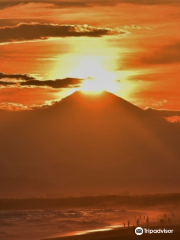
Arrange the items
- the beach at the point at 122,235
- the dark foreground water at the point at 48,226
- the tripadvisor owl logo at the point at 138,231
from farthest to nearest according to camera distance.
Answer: the dark foreground water at the point at 48,226, the tripadvisor owl logo at the point at 138,231, the beach at the point at 122,235

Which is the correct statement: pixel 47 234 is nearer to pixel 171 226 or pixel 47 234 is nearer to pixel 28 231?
pixel 28 231

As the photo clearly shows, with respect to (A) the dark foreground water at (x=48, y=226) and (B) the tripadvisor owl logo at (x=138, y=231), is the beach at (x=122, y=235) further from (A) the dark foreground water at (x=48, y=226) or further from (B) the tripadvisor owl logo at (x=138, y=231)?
(A) the dark foreground water at (x=48, y=226)

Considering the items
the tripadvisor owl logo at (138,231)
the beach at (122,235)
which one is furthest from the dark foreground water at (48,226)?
the tripadvisor owl logo at (138,231)

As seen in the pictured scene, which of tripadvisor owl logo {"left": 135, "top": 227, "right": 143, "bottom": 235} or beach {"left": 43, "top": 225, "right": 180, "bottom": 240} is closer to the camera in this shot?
beach {"left": 43, "top": 225, "right": 180, "bottom": 240}

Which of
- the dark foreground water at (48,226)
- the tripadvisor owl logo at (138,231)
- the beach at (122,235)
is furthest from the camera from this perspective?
the dark foreground water at (48,226)

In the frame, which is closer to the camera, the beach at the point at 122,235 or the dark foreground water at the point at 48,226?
the beach at the point at 122,235

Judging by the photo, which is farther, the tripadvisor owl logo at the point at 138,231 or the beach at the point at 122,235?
the tripadvisor owl logo at the point at 138,231

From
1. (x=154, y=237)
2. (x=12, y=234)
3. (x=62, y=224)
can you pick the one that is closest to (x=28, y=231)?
(x=12, y=234)

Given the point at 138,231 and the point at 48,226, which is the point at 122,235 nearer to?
A: the point at 138,231

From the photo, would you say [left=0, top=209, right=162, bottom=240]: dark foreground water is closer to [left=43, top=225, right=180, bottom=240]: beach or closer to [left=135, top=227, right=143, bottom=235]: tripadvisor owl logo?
[left=43, top=225, right=180, bottom=240]: beach

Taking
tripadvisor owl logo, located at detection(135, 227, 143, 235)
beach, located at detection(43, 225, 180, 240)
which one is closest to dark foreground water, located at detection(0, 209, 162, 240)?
beach, located at detection(43, 225, 180, 240)

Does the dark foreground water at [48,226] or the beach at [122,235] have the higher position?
the dark foreground water at [48,226]

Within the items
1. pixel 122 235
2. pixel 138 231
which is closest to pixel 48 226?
pixel 122 235

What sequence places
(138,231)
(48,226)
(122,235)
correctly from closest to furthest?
(122,235), (138,231), (48,226)
